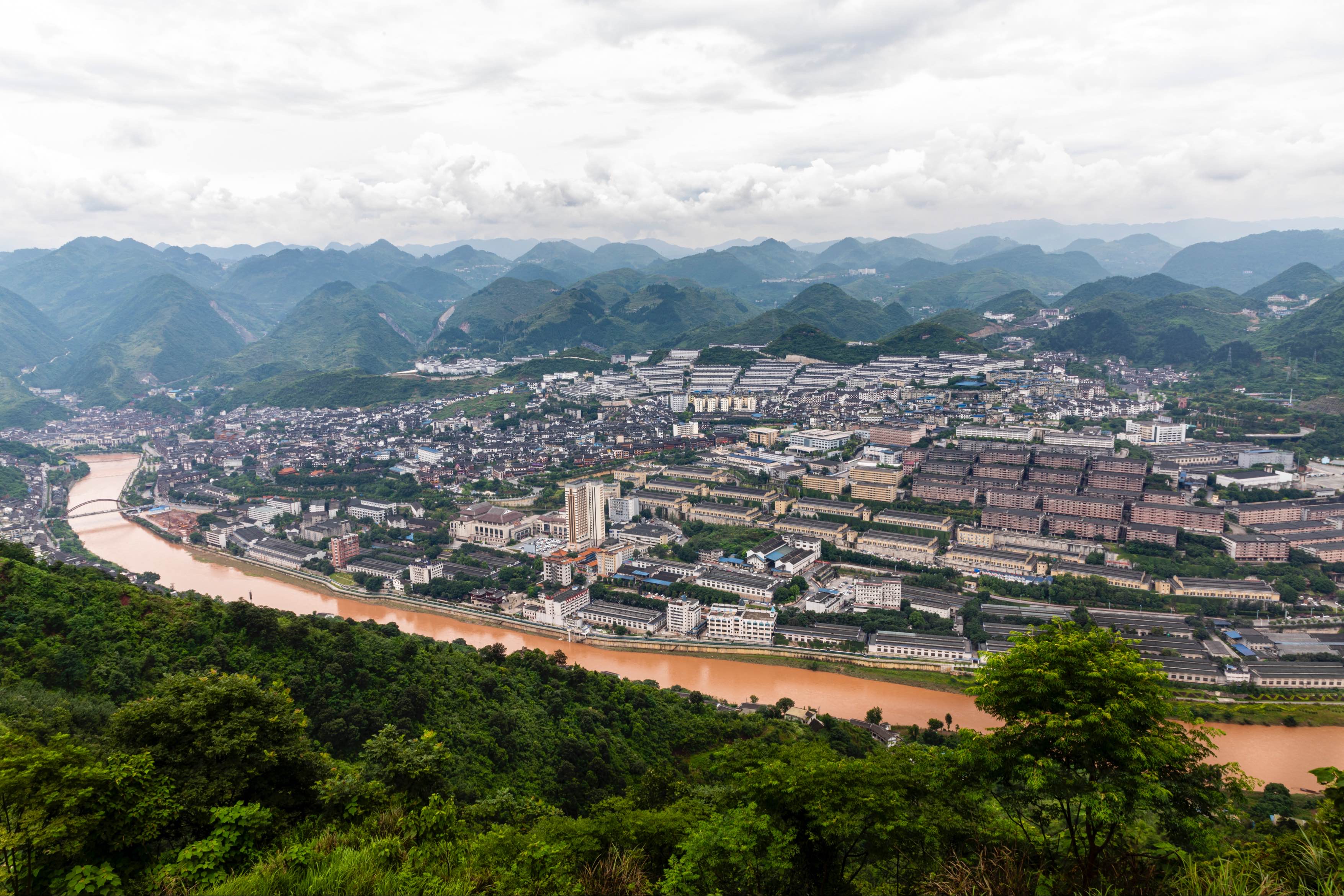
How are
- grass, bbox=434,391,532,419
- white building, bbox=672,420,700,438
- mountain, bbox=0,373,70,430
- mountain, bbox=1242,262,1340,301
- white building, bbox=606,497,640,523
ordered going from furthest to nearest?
mountain, bbox=1242,262,1340,301
mountain, bbox=0,373,70,430
grass, bbox=434,391,532,419
white building, bbox=672,420,700,438
white building, bbox=606,497,640,523

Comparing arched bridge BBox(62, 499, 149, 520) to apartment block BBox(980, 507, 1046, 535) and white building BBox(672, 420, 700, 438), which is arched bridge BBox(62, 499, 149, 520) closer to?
white building BBox(672, 420, 700, 438)

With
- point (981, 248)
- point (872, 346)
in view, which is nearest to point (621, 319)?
point (872, 346)

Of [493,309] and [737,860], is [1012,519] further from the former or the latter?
[493,309]

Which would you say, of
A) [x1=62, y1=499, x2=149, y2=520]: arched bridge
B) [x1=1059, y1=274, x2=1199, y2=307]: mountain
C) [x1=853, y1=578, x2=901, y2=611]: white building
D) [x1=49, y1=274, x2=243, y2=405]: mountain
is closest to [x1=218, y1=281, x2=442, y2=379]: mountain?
[x1=49, y1=274, x2=243, y2=405]: mountain

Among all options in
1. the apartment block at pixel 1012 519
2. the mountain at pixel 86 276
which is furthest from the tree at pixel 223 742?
the mountain at pixel 86 276

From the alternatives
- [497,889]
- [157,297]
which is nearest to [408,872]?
[497,889]

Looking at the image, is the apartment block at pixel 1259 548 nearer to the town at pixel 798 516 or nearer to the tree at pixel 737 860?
the town at pixel 798 516

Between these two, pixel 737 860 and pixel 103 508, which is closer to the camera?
pixel 737 860
